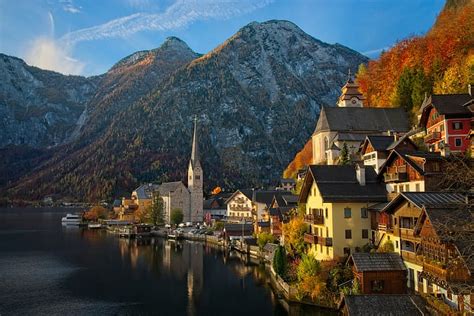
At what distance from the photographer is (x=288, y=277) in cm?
4903

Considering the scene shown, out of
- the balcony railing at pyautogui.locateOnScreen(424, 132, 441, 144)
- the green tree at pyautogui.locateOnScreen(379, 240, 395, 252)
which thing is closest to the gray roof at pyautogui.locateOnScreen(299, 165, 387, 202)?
the green tree at pyautogui.locateOnScreen(379, 240, 395, 252)

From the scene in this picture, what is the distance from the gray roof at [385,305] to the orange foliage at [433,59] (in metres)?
46.7

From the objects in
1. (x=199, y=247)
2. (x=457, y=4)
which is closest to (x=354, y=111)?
(x=199, y=247)

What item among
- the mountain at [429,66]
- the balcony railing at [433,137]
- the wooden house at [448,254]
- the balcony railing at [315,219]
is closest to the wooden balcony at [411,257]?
the wooden house at [448,254]

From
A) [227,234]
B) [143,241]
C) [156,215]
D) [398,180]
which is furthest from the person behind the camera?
[156,215]

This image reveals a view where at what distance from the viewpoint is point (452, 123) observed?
168 ft

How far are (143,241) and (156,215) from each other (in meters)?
27.8

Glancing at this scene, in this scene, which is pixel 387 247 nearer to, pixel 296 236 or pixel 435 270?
pixel 435 270

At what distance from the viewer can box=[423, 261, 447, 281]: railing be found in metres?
27.6

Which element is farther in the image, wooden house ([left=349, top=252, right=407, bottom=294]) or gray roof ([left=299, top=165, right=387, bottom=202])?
gray roof ([left=299, top=165, right=387, bottom=202])

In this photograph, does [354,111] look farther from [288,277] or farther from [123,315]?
[123,315]

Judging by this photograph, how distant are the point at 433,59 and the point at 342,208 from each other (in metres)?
49.5

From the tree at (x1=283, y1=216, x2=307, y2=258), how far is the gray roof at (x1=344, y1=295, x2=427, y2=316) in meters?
23.1

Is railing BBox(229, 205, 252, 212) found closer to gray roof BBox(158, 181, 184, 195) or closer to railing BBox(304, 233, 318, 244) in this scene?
gray roof BBox(158, 181, 184, 195)
